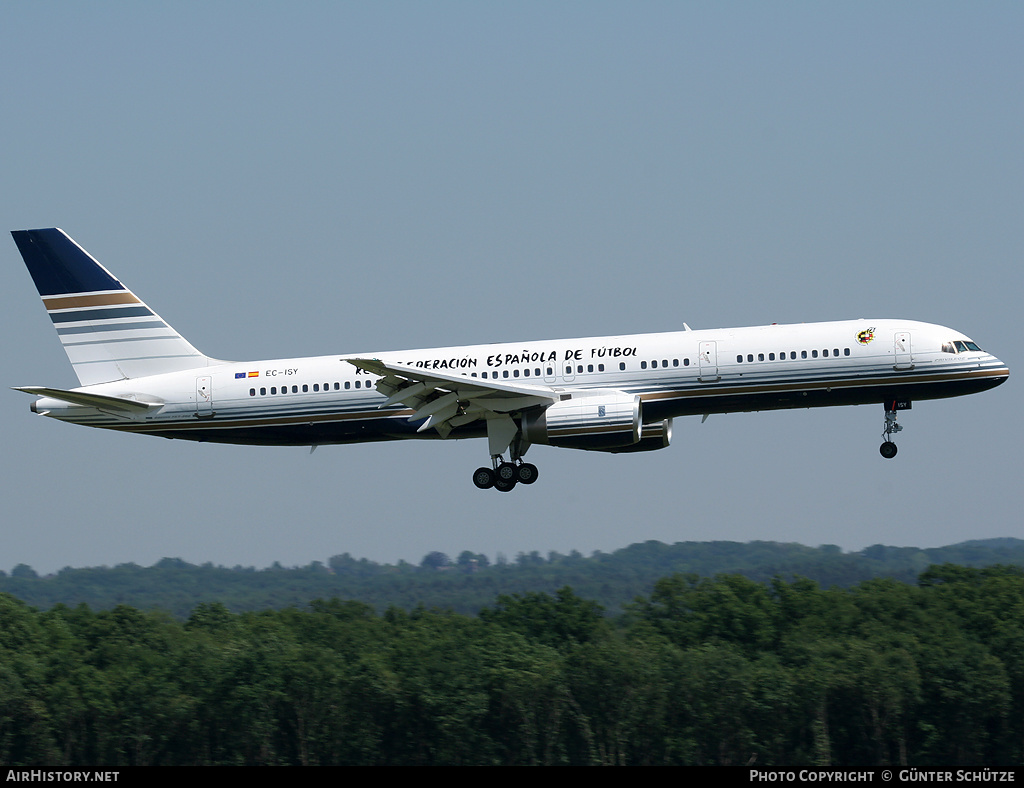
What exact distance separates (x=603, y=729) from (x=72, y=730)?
33.2m

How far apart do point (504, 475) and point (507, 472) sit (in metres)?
0.15

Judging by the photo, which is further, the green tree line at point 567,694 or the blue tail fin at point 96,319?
the green tree line at point 567,694

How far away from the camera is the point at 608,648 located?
7856 cm

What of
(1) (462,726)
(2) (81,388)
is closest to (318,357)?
(2) (81,388)

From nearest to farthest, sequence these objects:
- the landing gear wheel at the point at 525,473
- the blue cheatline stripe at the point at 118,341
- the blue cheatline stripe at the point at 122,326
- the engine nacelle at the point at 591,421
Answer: the engine nacelle at the point at 591,421 < the landing gear wheel at the point at 525,473 < the blue cheatline stripe at the point at 118,341 < the blue cheatline stripe at the point at 122,326

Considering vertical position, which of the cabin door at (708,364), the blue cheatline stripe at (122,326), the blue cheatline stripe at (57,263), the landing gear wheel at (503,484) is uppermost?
the blue cheatline stripe at (57,263)

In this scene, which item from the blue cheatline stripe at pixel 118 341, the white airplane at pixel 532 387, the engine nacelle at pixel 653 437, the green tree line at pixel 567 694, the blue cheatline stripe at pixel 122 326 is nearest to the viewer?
the white airplane at pixel 532 387

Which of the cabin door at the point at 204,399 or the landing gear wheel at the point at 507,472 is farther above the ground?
the cabin door at the point at 204,399

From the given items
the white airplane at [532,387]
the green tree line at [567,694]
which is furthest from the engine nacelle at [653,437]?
the green tree line at [567,694]

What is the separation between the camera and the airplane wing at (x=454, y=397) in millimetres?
41188

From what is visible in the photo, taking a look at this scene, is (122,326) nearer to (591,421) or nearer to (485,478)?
(485,478)

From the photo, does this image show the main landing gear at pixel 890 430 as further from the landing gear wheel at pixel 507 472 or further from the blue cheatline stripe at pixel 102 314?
the blue cheatline stripe at pixel 102 314

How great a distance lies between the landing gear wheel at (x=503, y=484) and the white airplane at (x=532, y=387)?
5 centimetres

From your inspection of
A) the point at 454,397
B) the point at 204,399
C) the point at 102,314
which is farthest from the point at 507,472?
the point at 102,314
